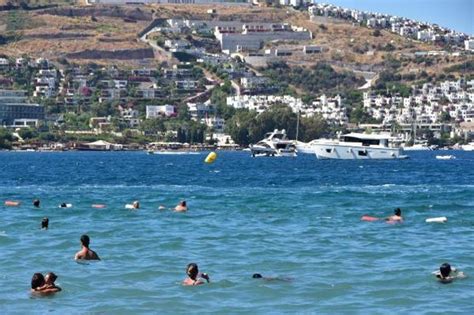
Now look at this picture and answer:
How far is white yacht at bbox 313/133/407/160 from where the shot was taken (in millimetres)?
147125

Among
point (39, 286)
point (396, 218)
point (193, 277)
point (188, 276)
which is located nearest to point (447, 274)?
point (193, 277)

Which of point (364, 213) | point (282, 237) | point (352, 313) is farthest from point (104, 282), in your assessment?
point (364, 213)

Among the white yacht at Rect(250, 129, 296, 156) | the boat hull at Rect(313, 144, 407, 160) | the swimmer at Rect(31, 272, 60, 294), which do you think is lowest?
the white yacht at Rect(250, 129, 296, 156)

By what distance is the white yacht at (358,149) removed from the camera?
14712 centimetres

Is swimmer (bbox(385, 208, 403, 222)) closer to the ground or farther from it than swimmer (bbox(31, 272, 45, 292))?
farther from it

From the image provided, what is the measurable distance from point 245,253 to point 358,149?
10777 cm

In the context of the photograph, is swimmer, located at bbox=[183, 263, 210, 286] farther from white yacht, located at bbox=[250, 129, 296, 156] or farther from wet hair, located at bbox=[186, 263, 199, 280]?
white yacht, located at bbox=[250, 129, 296, 156]

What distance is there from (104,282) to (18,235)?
→ 36.1 feet

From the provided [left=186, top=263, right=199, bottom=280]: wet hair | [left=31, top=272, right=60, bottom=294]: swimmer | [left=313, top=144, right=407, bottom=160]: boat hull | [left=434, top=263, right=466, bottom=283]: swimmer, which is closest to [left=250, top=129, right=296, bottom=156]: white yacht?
[left=313, top=144, right=407, bottom=160]: boat hull

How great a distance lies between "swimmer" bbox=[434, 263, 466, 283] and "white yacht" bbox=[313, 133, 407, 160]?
111417 mm

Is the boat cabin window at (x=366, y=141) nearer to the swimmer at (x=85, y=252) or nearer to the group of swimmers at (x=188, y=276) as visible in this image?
the swimmer at (x=85, y=252)

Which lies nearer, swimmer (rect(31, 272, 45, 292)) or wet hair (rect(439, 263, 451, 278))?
swimmer (rect(31, 272, 45, 292))

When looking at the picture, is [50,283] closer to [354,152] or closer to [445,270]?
[445,270]

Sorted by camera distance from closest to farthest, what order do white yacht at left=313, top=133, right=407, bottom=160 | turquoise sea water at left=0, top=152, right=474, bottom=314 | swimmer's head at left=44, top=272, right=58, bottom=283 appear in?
turquoise sea water at left=0, top=152, right=474, bottom=314 → swimmer's head at left=44, top=272, right=58, bottom=283 → white yacht at left=313, top=133, right=407, bottom=160
